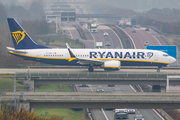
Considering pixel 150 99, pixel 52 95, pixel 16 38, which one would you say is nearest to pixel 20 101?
pixel 52 95

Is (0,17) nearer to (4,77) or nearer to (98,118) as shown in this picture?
(4,77)

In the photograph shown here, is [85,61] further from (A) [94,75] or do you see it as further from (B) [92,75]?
(A) [94,75]

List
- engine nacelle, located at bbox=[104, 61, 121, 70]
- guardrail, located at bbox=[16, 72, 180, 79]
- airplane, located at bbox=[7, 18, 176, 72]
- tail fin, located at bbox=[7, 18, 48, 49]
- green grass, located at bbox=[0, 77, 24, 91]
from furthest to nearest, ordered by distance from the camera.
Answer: tail fin, located at bbox=[7, 18, 48, 49] → airplane, located at bbox=[7, 18, 176, 72] → engine nacelle, located at bbox=[104, 61, 121, 70] → green grass, located at bbox=[0, 77, 24, 91] → guardrail, located at bbox=[16, 72, 180, 79]

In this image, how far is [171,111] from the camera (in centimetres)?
7075

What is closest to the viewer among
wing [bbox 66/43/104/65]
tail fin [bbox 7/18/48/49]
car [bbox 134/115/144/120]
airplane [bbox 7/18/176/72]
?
car [bbox 134/115/144/120]

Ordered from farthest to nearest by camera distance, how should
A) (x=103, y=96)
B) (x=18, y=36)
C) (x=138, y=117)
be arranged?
1. (x=18, y=36)
2. (x=138, y=117)
3. (x=103, y=96)

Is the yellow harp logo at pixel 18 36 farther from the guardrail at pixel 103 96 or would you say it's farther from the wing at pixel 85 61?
the guardrail at pixel 103 96

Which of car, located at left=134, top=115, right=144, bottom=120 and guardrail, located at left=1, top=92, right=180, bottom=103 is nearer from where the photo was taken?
guardrail, located at left=1, top=92, right=180, bottom=103

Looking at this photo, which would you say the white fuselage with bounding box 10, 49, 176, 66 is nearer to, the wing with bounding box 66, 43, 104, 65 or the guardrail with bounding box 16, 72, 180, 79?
the wing with bounding box 66, 43, 104, 65

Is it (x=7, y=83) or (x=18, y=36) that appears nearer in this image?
(x=7, y=83)

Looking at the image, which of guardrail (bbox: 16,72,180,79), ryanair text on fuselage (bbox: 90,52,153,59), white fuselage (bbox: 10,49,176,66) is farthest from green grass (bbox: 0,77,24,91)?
ryanair text on fuselage (bbox: 90,52,153,59)

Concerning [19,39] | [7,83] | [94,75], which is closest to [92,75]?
[94,75]

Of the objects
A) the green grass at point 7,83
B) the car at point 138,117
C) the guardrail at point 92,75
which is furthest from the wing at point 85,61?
the car at point 138,117

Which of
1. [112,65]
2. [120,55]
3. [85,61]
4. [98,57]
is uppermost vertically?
[120,55]
